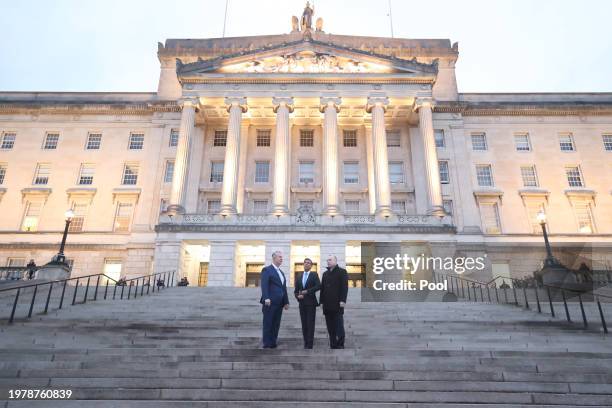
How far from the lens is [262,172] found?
32969 mm

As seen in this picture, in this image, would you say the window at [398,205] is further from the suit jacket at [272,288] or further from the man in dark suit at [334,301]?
the suit jacket at [272,288]

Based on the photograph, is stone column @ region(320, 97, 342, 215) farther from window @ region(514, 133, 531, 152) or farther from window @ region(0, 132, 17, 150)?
window @ region(0, 132, 17, 150)

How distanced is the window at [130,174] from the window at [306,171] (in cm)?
1379

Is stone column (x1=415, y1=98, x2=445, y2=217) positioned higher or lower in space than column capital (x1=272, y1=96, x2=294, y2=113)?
lower

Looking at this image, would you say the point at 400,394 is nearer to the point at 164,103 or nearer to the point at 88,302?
the point at 88,302

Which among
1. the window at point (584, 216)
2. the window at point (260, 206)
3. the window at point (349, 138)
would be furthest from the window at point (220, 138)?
the window at point (584, 216)

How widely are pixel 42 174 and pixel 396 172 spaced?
98.1 ft

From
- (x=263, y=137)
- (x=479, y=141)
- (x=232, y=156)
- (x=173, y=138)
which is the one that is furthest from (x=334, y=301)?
(x=479, y=141)

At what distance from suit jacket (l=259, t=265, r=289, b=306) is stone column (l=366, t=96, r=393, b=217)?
64.5ft

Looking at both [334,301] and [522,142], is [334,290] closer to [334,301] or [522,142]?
[334,301]

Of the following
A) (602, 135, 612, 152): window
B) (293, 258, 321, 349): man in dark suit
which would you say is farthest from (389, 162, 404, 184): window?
(293, 258, 321, 349): man in dark suit

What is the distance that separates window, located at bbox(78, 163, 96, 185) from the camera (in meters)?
32.8

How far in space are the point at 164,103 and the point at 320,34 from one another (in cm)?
1807

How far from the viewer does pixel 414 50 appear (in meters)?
39.3
